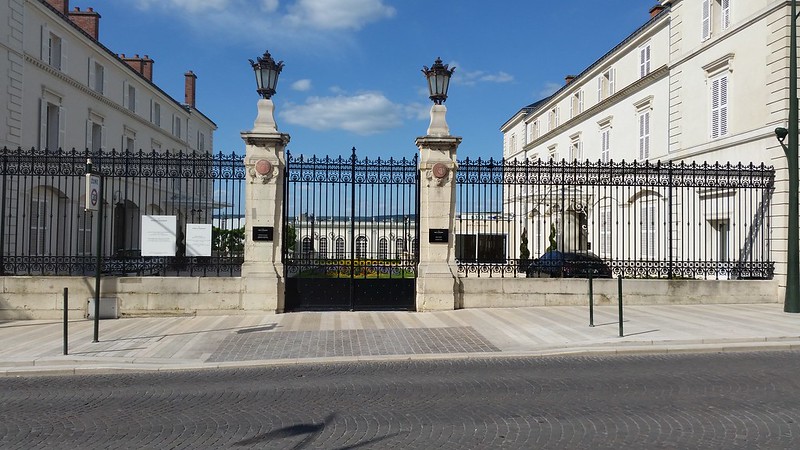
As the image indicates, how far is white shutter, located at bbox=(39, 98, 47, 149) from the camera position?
70.6 ft

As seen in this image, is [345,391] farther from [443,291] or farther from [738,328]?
[738,328]

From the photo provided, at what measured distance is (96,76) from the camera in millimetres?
26312

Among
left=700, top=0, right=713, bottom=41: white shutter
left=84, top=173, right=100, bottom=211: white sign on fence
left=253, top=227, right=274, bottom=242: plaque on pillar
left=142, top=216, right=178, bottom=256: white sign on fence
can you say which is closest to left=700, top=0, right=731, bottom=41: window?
left=700, top=0, right=713, bottom=41: white shutter

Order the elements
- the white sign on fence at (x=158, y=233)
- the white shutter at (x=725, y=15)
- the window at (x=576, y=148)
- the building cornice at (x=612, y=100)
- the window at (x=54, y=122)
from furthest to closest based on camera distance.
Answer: the window at (x=576, y=148) < the building cornice at (x=612, y=100) < the window at (x=54, y=122) < the white shutter at (x=725, y=15) < the white sign on fence at (x=158, y=233)

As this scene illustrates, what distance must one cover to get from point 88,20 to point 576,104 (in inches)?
1093

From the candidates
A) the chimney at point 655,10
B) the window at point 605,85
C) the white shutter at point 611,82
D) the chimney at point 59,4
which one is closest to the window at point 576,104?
the window at point 605,85

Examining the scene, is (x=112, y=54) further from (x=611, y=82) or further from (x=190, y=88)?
(x=611, y=82)

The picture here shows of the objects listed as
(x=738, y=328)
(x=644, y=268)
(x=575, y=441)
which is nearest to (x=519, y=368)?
(x=575, y=441)

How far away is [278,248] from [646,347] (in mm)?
7535

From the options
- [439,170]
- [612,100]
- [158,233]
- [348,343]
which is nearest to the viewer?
[348,343]

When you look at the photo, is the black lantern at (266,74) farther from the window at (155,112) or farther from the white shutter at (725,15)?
the window at (155,112)

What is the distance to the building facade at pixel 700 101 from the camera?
46.1 ft

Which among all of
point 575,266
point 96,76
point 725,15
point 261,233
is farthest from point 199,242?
point 96,76

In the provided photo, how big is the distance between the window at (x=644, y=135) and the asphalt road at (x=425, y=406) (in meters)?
18.4
